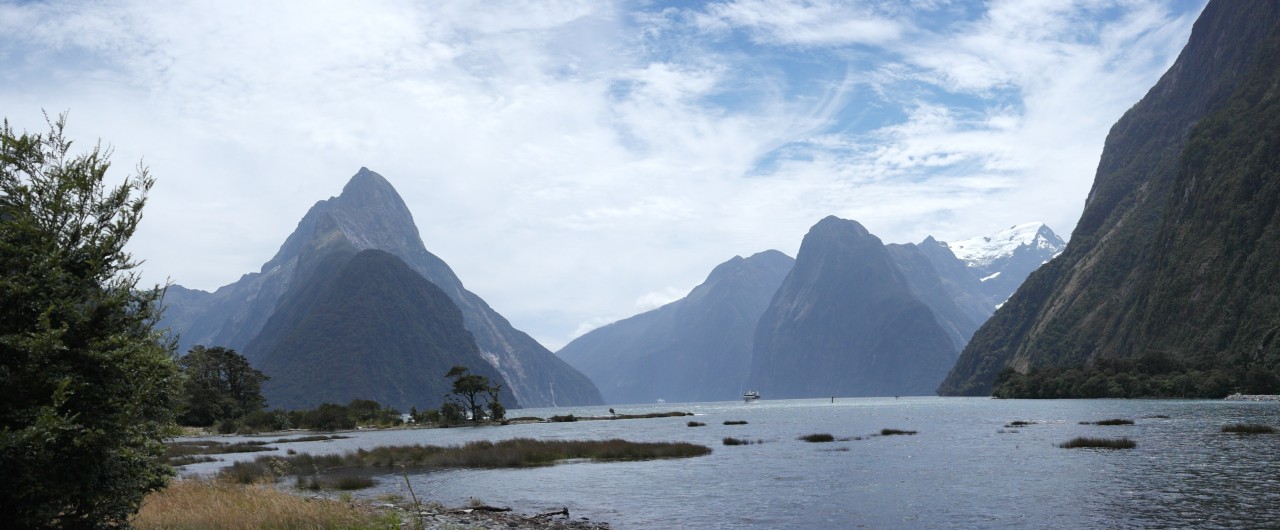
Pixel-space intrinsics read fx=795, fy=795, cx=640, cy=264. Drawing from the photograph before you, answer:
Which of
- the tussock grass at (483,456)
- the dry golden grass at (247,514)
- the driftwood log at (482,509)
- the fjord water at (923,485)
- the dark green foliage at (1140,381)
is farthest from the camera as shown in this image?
the dark green foliage at (1140,381)

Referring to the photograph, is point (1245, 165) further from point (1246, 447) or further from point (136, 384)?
point (136, 384)

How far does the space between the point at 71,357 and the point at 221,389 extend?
534 ft

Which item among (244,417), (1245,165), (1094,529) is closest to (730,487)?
(1094,529)

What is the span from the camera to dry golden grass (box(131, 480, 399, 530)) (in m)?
23.4

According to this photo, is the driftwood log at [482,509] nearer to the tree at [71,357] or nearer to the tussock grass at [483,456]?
the tree at [71,357]

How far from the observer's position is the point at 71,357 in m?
16.4

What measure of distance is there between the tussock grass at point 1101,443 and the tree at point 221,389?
13643 centimetres

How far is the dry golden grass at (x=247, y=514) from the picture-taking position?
23.4 meters

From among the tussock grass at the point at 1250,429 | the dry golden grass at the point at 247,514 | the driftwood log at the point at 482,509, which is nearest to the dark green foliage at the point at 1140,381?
the tussock grass at the point at 1250,429

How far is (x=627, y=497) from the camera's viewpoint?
41.7 meters

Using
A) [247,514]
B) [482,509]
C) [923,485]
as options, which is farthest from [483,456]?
[247,514]

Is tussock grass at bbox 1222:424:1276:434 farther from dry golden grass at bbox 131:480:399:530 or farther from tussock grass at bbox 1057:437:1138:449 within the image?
dry golden grass at bbox 131:480:399:530

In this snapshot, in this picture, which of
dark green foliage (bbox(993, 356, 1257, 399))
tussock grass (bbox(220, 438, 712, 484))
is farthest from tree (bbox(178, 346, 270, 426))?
dark green foliage (bbox(993, 356, 1257, 399))

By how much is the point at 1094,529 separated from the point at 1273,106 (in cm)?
22392
